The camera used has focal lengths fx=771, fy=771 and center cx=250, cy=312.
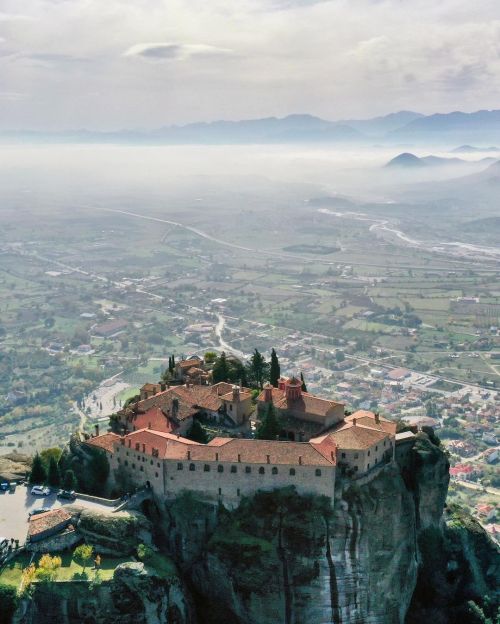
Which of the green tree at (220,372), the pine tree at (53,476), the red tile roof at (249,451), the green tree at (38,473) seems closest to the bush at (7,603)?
the pine tree at (53,476)

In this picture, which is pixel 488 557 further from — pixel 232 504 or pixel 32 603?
pixel 32 603

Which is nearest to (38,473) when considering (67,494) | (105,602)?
(67,494)

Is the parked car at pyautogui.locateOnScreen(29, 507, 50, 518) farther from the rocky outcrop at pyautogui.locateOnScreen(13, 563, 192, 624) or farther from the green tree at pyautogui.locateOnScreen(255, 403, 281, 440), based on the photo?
the green tree at pyautogui.locateOnScreen(255, 403, 281, 440)

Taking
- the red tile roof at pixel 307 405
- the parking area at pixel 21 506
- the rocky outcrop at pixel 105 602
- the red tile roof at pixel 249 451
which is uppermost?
the red tile roof at pixel 307 405

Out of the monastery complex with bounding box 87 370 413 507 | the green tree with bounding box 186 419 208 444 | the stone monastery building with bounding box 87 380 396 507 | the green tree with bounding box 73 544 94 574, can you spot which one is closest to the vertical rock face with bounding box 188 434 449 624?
the stone monastery building with bounding box 87 380 396 507

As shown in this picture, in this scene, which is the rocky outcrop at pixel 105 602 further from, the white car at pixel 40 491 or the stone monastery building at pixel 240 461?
the white car at pixel 40 491

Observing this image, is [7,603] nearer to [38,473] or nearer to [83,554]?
[83,554]
